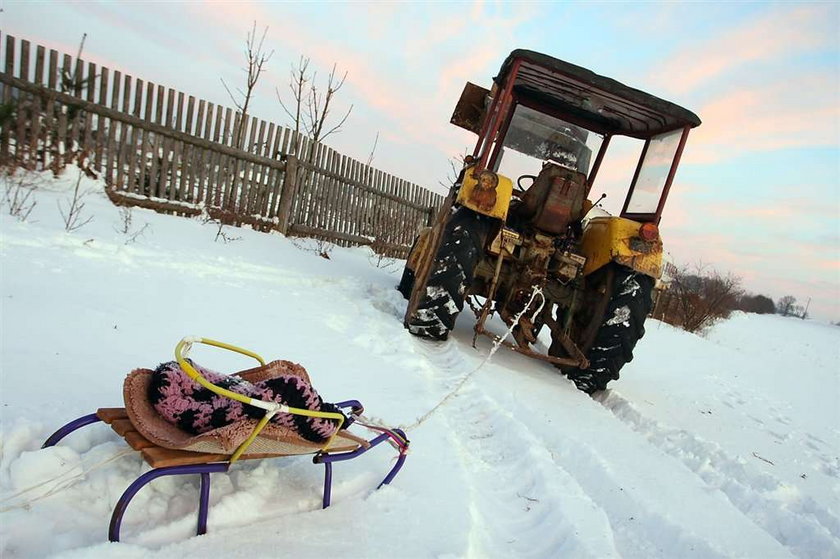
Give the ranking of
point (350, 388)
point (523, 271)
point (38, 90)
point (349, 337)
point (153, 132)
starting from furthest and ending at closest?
point (153, 132)
point (38, 90)
point (523, 271)
point (349, 337)
point (350, 388)

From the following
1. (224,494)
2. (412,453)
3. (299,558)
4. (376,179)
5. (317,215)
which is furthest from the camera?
(376,179)

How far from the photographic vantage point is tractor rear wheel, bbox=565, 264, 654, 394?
13.9 feet

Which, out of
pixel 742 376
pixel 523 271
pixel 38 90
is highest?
pixel 38 90

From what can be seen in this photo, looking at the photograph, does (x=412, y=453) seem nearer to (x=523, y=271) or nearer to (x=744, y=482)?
(x=744, y=482)

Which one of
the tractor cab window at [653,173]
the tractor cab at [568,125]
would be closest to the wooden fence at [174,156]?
the tractor cab at [568,125]

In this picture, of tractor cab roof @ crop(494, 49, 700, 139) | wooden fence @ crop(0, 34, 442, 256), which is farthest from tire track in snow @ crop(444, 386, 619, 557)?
wooden fence @ crop(0, 34, 442, 256)

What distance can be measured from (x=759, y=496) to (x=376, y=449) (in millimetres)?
2114

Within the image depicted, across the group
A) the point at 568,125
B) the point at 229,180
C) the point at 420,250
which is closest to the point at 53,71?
the point at 229,180

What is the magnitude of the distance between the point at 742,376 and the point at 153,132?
8.85 metres

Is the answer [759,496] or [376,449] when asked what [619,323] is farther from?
[376,449]

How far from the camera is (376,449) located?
7.95 feet

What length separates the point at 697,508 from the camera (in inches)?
101

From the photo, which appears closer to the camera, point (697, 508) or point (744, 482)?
point (697, 508)

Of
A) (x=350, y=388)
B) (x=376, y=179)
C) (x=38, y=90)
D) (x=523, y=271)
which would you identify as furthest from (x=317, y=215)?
(x=350, y=388)
